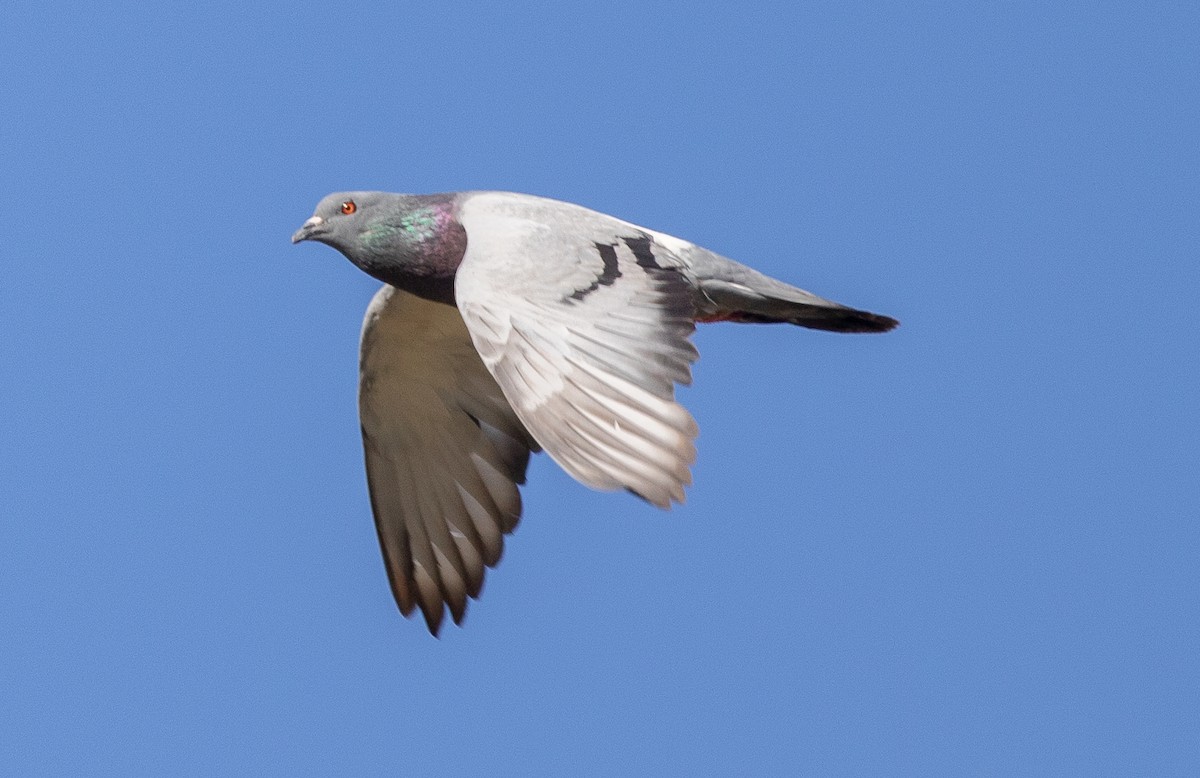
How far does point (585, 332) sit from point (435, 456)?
3.03m

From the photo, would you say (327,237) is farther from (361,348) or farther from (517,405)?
(517,405)

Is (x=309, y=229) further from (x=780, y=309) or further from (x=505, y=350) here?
(x=780, y=309)

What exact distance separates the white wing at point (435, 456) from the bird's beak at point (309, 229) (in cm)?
93

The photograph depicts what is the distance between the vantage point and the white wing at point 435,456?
11.6 meters

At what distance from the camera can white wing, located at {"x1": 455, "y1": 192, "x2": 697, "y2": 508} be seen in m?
8.14

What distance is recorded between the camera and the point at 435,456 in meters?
11.8

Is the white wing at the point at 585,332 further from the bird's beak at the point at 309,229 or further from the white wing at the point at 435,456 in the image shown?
the white wing at the point at 435,456

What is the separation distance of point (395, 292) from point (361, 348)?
0.48m

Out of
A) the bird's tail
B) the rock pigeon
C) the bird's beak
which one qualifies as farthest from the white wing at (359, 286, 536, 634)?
the bird's tail

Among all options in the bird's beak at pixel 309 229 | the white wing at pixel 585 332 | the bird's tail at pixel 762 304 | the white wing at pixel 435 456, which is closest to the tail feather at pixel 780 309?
the bird's tail at pixel 762 304

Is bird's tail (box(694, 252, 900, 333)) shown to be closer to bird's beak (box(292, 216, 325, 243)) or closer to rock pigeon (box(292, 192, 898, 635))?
rock pigeon (box(292, 192, 898, 635))

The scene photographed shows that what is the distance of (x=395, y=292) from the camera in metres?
11.3

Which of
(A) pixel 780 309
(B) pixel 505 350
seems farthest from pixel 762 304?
(B) pixel 505 350

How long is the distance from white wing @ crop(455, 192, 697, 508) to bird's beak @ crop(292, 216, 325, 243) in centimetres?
88
